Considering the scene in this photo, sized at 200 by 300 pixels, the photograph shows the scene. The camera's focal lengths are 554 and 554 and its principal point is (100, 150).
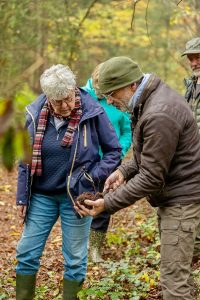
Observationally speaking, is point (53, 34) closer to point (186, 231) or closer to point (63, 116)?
point (63, 116)

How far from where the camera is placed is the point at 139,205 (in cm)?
1012

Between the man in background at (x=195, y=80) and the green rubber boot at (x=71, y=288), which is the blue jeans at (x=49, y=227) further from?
the man in background at (x=195, y=80)

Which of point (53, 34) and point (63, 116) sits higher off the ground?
point (53, 34)

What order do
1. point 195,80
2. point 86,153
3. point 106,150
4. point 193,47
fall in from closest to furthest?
1. point 86,153
2. point 106,150
3. point 193,47
4. point 195,80

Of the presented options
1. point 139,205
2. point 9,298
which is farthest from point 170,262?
point 139,205

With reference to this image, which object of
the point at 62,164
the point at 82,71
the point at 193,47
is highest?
the point at 82,71

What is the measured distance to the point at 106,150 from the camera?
4715 mm

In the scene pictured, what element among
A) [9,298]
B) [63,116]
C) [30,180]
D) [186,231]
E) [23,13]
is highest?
[23,13]

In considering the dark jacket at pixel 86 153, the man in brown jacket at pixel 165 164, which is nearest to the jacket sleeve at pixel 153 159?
the man in brown jacket at pixel 165 164

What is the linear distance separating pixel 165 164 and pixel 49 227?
1.49 metres

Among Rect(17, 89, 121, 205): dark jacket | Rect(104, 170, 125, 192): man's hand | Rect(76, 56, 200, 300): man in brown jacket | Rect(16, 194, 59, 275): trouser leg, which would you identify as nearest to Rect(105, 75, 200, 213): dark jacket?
Rect(76, 56, 200, 300): man in brown jacket

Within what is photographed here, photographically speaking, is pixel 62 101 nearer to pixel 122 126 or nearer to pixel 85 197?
pixel 85 197

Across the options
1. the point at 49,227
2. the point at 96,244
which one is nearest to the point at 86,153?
the point at 49,227

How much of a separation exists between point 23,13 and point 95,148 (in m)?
8.15
